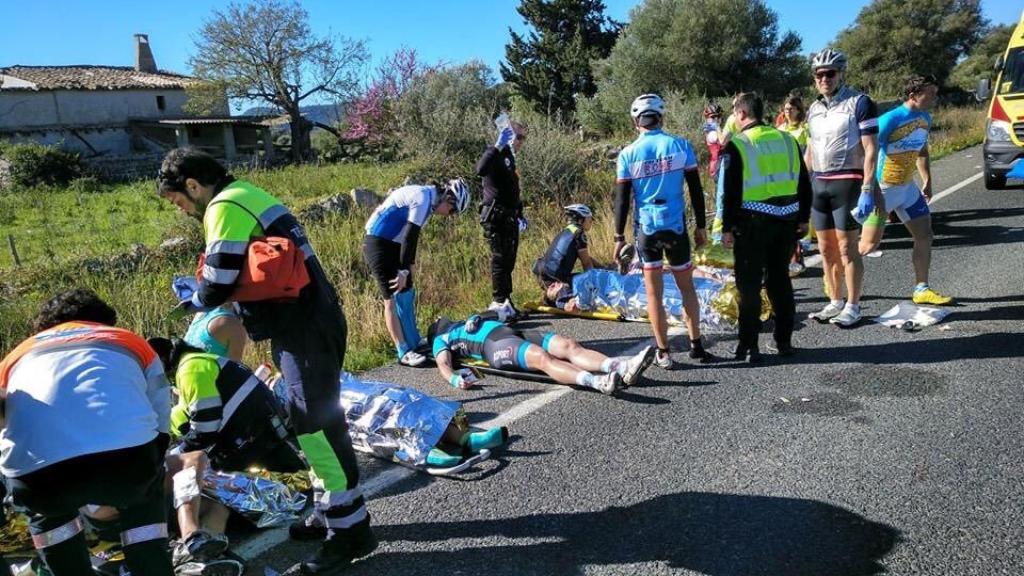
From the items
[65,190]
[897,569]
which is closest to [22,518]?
[897,569]

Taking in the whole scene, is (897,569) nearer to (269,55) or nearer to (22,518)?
(22,518)

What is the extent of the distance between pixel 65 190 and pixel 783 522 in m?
29.3

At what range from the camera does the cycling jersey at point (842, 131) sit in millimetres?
5820

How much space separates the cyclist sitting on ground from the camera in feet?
15.9

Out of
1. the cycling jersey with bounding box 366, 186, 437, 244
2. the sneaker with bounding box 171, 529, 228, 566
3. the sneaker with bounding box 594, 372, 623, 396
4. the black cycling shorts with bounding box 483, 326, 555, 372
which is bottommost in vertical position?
the sneaker with bounding box 171, 529, 228, 566

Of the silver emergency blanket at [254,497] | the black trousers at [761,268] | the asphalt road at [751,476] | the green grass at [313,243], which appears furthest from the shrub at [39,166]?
the black trousers at [761,268]

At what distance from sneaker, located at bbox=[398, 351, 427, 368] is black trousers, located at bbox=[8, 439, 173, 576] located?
329 centimetres

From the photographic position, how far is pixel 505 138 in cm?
724

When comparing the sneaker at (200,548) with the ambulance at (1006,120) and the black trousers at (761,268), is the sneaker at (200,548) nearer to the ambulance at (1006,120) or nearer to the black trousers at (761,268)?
the black trousers at (761,268)

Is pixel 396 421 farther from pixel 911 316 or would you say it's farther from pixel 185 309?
pixel 911 316

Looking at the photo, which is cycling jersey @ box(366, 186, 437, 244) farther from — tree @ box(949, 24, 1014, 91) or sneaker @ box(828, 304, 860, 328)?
tree @ box(949, 24, 1014, 91)

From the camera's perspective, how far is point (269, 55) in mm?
42344

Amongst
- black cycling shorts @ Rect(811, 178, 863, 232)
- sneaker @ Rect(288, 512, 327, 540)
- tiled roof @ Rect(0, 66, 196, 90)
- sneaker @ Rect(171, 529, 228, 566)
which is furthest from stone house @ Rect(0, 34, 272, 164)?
sneaker @ Rect(171, 529, 228, 566)

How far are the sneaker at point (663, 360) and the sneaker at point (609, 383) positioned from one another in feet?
2.17
